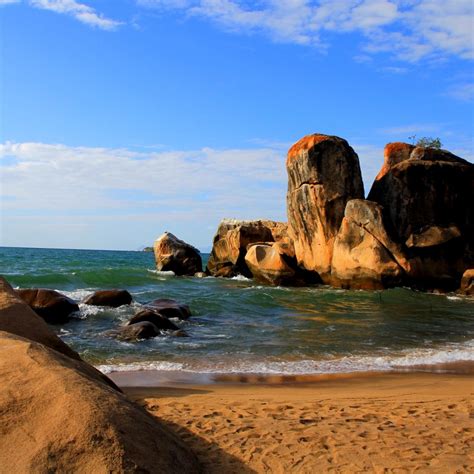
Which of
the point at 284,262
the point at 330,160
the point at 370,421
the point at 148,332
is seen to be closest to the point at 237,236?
the point at 284,262

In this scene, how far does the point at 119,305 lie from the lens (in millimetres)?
17656

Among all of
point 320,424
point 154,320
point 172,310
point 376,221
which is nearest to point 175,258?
point 376,221

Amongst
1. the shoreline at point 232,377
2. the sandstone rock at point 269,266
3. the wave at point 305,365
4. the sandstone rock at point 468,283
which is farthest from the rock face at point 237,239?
the shoreline at point 232,377

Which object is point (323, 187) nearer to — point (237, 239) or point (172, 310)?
point (237, 239)

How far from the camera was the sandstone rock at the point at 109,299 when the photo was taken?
57.2 ft

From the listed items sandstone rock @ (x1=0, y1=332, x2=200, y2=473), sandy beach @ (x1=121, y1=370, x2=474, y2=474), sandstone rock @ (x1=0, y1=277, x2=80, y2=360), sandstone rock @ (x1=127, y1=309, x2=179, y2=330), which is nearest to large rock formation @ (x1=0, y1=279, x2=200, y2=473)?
sandstone rock @ (x1=0, y1=332, x2=200, y2=473)

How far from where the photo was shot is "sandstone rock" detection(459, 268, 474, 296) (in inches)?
957

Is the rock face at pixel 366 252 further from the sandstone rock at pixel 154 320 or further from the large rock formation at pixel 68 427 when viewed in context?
the large rock formation at pixel 68 427

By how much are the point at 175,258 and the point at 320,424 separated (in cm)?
3113

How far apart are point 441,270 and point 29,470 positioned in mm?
24683

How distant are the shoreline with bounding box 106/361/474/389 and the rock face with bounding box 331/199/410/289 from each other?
15.1 metres

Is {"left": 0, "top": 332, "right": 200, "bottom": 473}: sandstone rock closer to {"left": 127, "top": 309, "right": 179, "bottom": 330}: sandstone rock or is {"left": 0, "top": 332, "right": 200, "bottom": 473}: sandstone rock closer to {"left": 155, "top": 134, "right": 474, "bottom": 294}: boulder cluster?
{"left": 127, "top": 309, "right": 179, "bottom": 330}: sandstone rock

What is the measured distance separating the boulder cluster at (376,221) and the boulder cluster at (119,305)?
38.7 ft

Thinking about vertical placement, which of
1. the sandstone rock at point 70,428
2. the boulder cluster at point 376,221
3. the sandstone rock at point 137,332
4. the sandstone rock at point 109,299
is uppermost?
the boulder cluster at point 376,221
